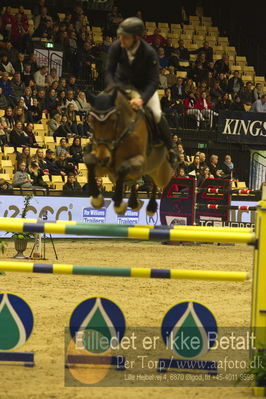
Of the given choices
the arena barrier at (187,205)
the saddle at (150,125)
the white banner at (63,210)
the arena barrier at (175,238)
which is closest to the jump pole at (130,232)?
the arena barrier at (175,238)

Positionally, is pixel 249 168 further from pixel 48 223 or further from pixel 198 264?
pixel 48 223

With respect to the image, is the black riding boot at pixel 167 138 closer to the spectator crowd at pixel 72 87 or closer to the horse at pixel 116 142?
the horse at pixel 116 142

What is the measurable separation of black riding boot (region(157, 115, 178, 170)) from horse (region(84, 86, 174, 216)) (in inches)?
13.3

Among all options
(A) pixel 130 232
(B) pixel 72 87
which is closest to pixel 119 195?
(A) pixel 130 232

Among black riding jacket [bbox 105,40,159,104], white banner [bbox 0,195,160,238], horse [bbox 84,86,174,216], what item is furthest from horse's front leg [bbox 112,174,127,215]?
white banner [bbox 0,195,160,238]

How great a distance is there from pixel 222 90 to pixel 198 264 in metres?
11.2

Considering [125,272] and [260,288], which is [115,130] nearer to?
[125,272]

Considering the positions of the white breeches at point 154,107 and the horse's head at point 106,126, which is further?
the white breeches at point 154,107

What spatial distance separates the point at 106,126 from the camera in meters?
6.52

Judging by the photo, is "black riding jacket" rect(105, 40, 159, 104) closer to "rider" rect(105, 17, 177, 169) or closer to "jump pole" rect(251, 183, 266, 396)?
"rider" rect(105, 17, 177, 169)

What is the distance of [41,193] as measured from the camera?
17734 millimetres

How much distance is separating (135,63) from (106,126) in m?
0.86

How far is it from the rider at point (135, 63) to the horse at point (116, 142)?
0.15 m

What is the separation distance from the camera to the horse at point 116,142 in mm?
6504
